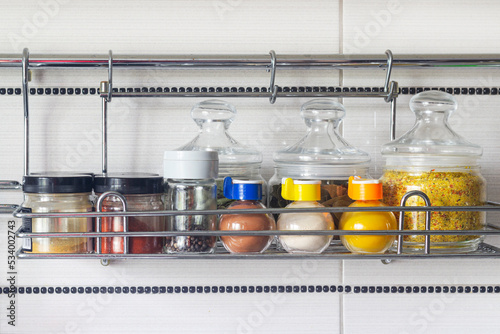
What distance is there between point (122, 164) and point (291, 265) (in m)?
0.30

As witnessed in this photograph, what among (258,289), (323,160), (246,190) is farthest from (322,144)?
(258,289)

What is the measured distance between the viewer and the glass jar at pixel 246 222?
65 centimetres

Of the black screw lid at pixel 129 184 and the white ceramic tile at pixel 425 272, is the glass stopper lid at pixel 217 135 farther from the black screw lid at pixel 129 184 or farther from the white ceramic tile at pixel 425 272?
the white ceramic tile at pixel 425 272

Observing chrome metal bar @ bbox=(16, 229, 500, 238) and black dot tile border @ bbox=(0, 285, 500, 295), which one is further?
black dot tile border @ bbox=(0, 285, 500, 295)

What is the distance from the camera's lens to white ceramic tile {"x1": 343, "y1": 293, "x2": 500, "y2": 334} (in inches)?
32.3

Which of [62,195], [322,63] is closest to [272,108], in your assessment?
[322,63]

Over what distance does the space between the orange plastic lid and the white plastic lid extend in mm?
177

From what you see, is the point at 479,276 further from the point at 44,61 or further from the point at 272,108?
the point at 44,61

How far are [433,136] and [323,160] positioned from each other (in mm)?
148

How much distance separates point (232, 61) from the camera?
75 cm

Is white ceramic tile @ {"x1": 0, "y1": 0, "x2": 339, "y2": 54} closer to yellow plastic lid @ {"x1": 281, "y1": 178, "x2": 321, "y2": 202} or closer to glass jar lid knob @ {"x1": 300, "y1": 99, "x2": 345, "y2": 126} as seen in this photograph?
glass jar lid knob @ {"x1": 300, "y1": 99, "x2": 345, "y2": 126}

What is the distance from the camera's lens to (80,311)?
2.64 ft

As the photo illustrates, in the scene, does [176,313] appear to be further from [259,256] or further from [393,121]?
[393,121]

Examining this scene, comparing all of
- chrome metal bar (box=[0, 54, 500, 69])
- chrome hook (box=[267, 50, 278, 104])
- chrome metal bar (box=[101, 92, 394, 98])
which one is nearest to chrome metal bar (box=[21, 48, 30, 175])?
chrome metal bar (box=[0, 54, 500, 69])
